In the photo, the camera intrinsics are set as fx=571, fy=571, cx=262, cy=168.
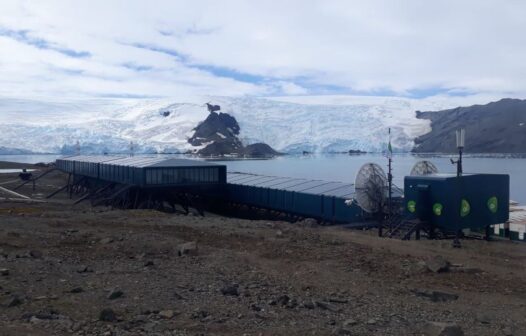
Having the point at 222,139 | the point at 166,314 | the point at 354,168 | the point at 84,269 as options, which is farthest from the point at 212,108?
the point at 166,314

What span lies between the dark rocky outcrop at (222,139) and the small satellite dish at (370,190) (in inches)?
5101

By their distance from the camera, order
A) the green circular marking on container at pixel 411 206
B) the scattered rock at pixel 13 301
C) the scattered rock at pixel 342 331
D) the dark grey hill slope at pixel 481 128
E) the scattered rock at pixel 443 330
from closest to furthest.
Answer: the scattered rock at pixel 443 330, the scattered rock at pixel 342 331, the scattered rock at pixel 13 301, the green circular marking on container at pixel 411 206, the dark grey hill slope at pixel 481 128

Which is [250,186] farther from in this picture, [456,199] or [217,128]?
[217,128]

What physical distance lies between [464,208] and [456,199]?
19.6 inches

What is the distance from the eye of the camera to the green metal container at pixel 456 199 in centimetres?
1748

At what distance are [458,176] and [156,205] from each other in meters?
20.7

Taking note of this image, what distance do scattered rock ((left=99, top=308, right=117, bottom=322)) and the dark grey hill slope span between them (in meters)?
159

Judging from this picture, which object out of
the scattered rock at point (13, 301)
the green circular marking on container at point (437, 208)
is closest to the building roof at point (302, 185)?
the green circular marking on container at point (437, 208)

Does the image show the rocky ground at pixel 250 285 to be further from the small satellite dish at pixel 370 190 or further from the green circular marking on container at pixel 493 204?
the small satellite dish at pixel 370 190

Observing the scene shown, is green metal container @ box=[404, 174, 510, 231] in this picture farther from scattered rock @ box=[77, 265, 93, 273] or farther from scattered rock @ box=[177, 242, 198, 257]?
scattered rock @ box=[77, 265, 93, 273]

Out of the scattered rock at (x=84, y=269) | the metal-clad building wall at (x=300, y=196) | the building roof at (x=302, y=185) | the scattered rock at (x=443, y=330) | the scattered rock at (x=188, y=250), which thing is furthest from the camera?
the building roof at (x=302, y=185)

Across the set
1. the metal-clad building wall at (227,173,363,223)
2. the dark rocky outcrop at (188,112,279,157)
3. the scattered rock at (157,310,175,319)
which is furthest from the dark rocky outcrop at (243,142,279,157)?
the scattered rock at (157,310,175,319)

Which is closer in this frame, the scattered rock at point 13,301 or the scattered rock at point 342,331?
the scattered rock at point 342,331

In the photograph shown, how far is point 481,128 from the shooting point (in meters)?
180
